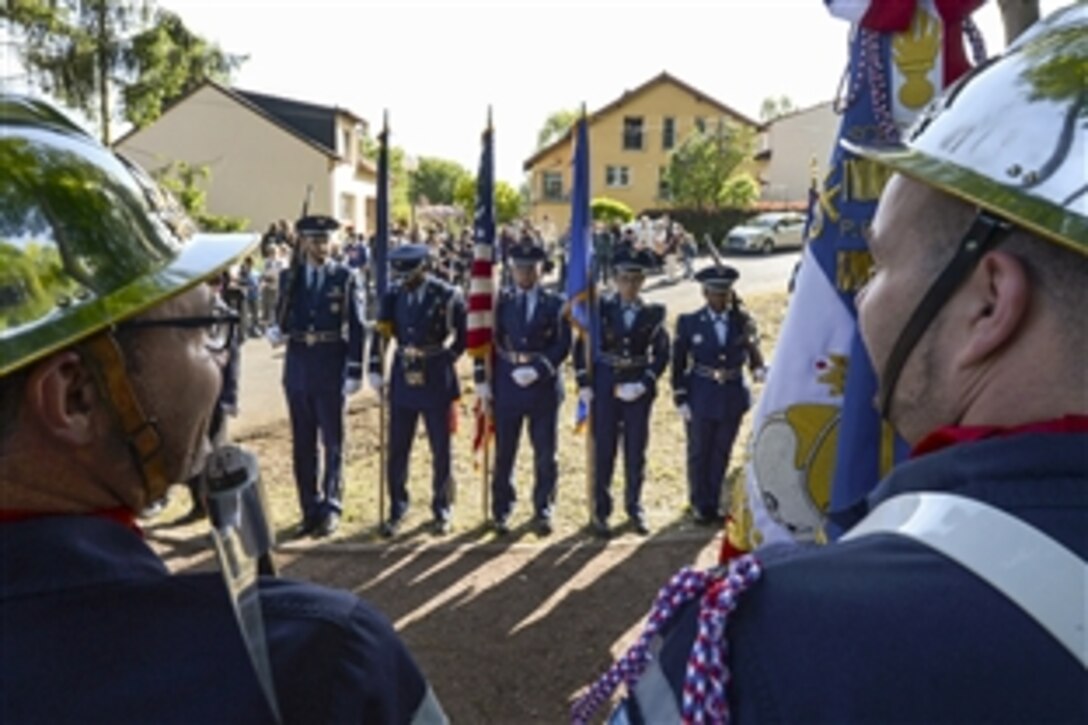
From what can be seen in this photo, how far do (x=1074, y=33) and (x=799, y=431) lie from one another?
1.64 m

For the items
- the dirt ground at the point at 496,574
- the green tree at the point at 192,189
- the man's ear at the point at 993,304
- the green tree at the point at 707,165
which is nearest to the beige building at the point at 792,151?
the green tree at the point at 707,165

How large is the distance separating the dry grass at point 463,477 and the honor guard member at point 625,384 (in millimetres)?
360

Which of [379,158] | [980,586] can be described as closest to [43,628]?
[980,586]

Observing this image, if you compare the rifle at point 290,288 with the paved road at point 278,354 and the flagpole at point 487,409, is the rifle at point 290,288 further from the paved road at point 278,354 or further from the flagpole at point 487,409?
the paved road at point 278,354

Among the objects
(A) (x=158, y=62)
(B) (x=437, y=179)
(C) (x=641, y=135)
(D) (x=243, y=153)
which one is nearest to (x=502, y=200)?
(C) (x=641, y=135)

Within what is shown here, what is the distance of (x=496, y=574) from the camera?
6.18 meters

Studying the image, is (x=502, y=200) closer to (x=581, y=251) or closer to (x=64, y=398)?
(x=581, y=251)

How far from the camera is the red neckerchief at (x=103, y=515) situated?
128 centimetres

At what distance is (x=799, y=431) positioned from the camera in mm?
2752

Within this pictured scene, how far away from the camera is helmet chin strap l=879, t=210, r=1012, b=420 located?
115cm

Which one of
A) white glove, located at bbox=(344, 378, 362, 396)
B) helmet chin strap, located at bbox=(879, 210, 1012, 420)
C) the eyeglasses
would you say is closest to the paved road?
white glove, located at bbox=(344, 378, 362, 396)

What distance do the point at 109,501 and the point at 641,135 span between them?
48.4 m

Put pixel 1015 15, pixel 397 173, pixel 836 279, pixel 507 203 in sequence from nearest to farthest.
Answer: pixel 836 279, pixel 1015 15, pixel 507 203, pixel 397 173

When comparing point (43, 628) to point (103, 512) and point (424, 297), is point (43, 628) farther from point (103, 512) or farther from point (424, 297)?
point (424, 297)
